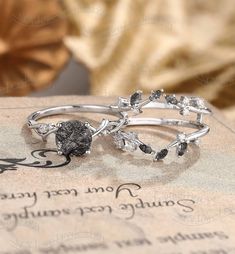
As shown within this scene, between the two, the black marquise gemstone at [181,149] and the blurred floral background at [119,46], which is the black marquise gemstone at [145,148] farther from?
the blurred floral background at [119,46]

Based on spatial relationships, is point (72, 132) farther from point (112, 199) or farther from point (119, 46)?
point (119, 46)

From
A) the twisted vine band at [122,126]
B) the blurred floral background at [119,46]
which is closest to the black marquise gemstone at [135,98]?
the twisted vine band at [122,126]

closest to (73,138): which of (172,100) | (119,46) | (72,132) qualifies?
(72,132)

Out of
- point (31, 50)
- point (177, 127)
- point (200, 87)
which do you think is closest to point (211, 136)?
point (177, 127)

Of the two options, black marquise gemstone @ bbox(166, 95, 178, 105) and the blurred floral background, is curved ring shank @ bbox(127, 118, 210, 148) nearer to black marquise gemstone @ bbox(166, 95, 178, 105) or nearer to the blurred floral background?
black marquise gemstone @ bbox(166, 95, 178, 105)

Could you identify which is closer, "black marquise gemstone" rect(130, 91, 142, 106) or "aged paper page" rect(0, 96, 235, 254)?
"aged paper page" rect(0, 96, 235, 254)

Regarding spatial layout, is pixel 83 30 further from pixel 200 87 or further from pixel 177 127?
pixel 177 127

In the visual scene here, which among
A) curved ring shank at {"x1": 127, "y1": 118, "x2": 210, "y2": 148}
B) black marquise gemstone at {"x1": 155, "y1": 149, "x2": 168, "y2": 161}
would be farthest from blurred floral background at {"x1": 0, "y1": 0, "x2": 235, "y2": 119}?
black marquise gemstone at {"x1": 155, "y1": 149, "x2": 168, "y2": 161}
